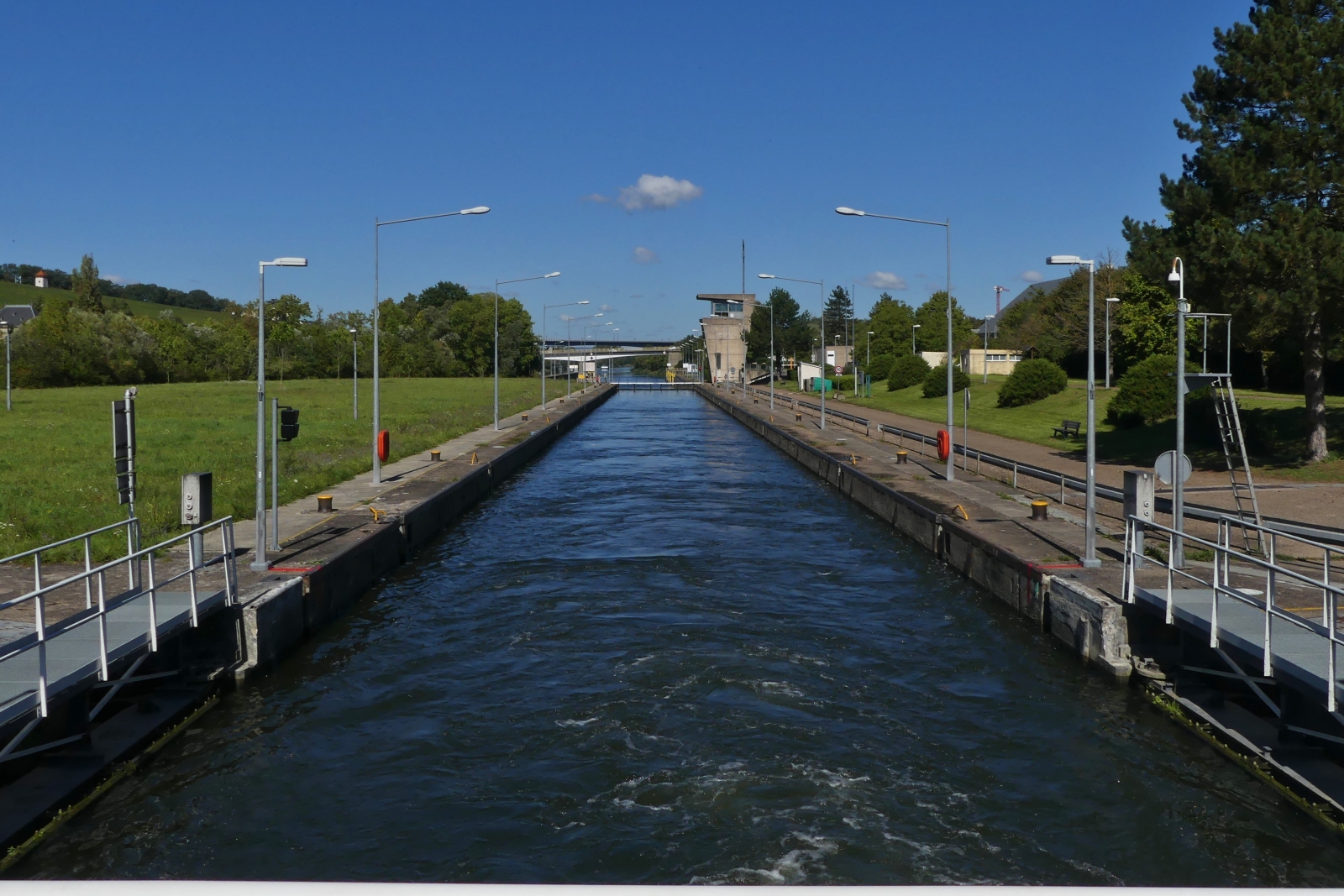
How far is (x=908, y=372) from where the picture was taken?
77.1 m

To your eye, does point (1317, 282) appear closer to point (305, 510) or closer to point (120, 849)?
point (305, 510)

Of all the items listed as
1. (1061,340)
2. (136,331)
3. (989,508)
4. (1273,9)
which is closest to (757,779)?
(989,508)

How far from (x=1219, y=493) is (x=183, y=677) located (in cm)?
2207

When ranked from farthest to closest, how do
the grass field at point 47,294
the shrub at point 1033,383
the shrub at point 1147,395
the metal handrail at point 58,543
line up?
Answer: the grass field at point 47,294, the shrub at point 1033,383, the shrub at point 1147,395, the metal handrail at point 58,543

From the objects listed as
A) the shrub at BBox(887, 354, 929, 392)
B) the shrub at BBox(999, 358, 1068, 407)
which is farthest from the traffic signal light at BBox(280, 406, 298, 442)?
the shrub at BBox(887, 354, 929, 392)

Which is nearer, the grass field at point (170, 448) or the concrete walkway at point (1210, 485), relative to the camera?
the grass field at point (170, 448)

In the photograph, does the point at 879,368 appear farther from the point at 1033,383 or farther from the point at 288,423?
the point at 288,423

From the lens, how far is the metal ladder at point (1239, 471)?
16484 mm

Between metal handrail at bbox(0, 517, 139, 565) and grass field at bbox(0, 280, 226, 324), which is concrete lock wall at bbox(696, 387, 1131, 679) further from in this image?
grass field at bbox(0, 280, 226, 324)

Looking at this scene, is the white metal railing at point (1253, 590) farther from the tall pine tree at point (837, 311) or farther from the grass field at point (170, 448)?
the tall pine tree at point (837, 311)

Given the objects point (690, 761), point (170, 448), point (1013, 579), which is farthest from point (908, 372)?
point (690, 761)

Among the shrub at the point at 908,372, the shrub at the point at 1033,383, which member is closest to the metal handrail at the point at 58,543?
the shrub at the point at 1033,383

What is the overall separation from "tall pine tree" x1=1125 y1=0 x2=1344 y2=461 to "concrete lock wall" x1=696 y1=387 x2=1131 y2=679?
9.97m

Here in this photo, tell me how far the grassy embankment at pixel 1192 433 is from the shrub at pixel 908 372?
1607cm
